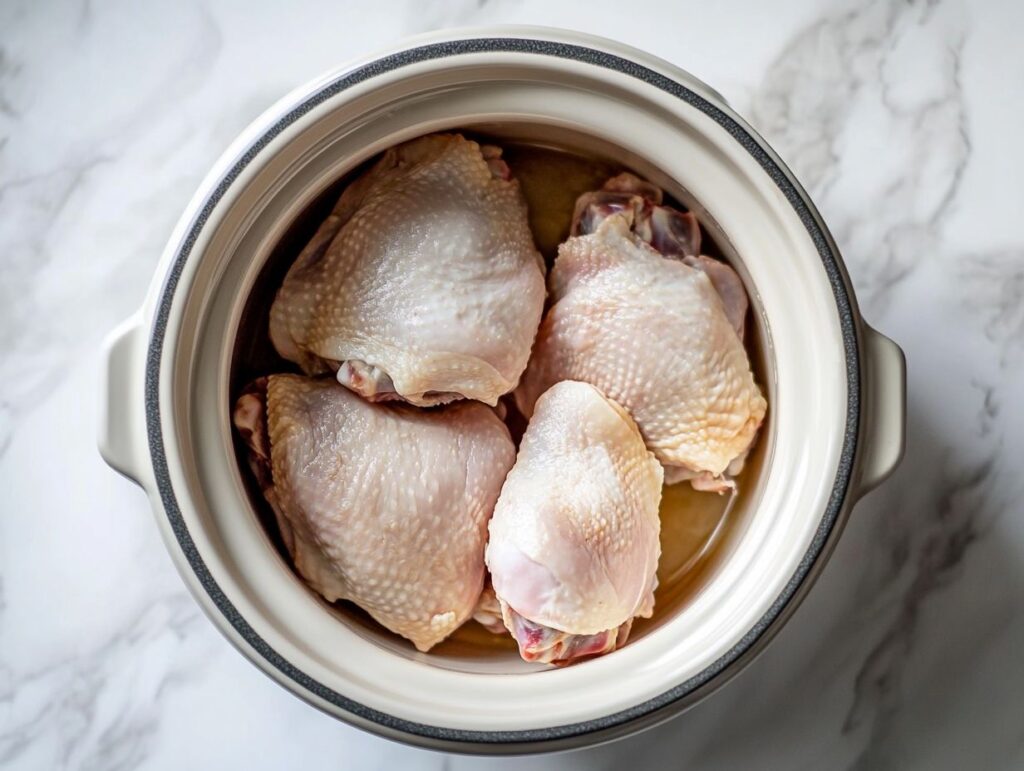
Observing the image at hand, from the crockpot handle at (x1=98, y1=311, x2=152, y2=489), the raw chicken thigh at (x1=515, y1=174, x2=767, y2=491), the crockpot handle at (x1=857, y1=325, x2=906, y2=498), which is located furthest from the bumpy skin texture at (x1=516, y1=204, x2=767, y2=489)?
the crockpot handle at (x1=98, y1=311, x2=152, y2=489)

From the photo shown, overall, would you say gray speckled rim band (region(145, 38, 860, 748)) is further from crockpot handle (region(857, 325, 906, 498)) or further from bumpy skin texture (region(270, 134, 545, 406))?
bumpy skin texture (region(270, 134, 545, 406))

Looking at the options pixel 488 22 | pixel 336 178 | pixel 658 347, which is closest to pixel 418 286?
pixel 336 178

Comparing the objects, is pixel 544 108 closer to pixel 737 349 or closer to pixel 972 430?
pixel 737 349

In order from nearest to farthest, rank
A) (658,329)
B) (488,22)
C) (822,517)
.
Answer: (822,517) → (658,329) → (488,22)

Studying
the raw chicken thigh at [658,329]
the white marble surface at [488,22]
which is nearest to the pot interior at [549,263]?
the raw chicken thigh at [658,329]

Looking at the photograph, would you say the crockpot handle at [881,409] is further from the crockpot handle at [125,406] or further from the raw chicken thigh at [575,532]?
the crockpot handle at [125,406]

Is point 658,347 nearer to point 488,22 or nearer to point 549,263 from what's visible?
point 549,263
